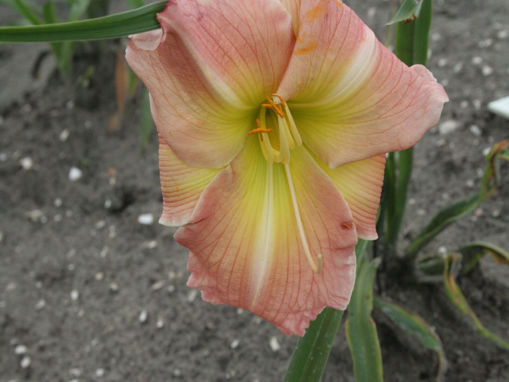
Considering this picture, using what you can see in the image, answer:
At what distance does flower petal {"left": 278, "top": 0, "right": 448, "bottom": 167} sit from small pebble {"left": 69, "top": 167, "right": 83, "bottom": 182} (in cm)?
130

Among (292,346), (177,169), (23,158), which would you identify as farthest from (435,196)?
(23,158)

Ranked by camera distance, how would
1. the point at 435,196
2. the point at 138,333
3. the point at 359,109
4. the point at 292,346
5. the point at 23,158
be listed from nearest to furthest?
the point at 359,109 < the point at 292,346 < the point at 138,333 < the point at 435,196 < the point at 23,158

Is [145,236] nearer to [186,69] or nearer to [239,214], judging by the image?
[239,214]

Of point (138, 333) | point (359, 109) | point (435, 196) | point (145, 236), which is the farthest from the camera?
point (145, 236)

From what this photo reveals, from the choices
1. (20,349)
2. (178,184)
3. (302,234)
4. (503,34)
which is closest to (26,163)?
(20,349)

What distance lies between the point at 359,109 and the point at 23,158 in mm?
1553

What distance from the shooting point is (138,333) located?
4.40 ft

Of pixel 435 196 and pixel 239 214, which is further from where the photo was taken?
pixel 435 196

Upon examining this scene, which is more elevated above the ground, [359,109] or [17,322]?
[359,109]

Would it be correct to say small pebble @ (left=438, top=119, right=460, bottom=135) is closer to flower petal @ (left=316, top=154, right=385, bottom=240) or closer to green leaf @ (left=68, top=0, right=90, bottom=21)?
flower petal @ (left=316, top=154, right=385, bottom=240)

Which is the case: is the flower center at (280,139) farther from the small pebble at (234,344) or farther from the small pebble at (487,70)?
the small pebble at (487,70)

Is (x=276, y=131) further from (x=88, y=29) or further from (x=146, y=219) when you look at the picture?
(x=146, y=219)

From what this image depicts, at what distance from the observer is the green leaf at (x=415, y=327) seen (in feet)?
3.25

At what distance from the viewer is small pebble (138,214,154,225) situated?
1593 millimetres
